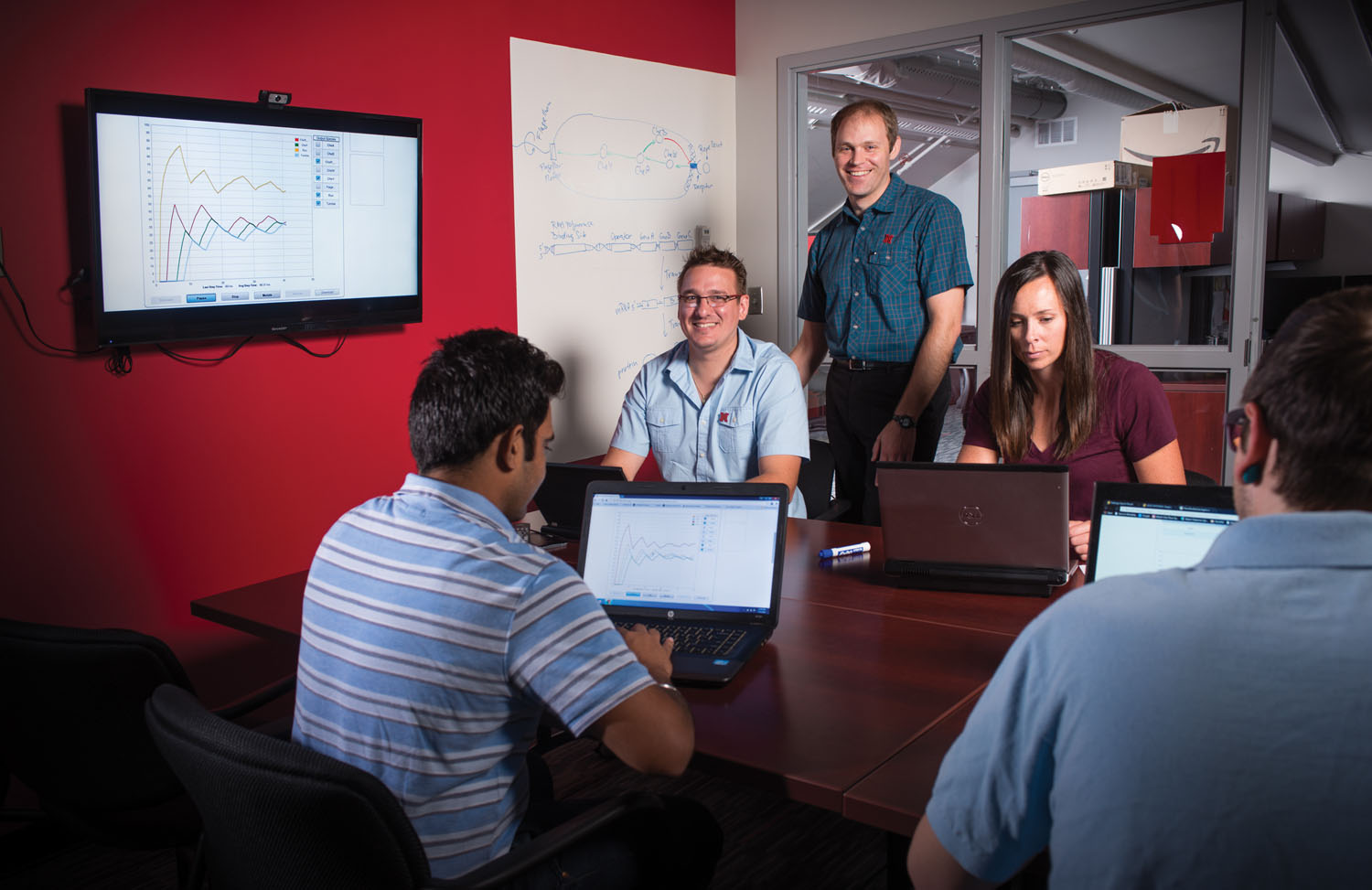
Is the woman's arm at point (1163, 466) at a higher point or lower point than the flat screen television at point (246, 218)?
lower

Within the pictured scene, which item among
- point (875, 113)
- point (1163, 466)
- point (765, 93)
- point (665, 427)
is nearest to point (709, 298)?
point (665, 427)

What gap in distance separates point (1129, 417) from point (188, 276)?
2490mm

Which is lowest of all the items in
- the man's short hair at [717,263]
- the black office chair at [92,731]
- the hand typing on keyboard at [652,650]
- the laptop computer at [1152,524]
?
the black office chair at [92,731]

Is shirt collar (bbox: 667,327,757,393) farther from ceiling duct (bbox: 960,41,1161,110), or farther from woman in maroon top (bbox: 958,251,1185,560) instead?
ceiling duct (bbox: 960,41,1161,110)

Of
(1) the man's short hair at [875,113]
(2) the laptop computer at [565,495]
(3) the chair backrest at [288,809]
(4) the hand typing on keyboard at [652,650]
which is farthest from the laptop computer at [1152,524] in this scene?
(1) the man's short hair at [875,113]

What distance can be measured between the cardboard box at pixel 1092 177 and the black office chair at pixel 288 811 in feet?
12.7

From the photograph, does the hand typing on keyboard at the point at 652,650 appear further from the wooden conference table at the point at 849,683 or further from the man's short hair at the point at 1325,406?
the man's short hair at the point at 1325,406

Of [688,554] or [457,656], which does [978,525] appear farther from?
[457,656]

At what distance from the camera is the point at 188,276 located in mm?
2844

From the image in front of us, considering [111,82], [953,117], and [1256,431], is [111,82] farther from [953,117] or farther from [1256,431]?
[953,117]

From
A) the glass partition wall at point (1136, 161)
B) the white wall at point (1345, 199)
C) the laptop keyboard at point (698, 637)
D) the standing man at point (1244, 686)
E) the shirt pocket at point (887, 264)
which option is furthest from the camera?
the white wall at point (1345, 199)

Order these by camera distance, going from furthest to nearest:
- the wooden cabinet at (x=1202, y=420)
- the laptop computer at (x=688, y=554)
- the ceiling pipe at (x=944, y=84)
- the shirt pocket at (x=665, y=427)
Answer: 1. the ceiling pipe at (x=944, y=84)
2. the wooden cabinet at (x=1202, y=420)
3. the shirt pocket at (x=665, y=427)
4. the laptop computer at (x=688, y=554)

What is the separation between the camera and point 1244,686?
2.51ft

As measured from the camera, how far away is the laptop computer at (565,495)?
2.34 m
